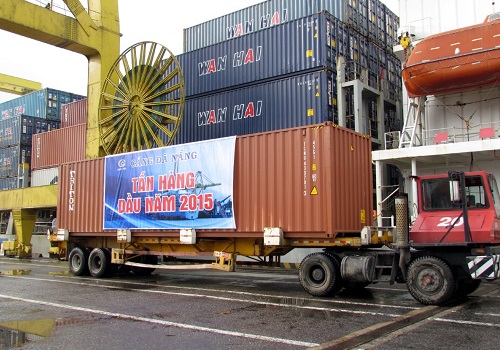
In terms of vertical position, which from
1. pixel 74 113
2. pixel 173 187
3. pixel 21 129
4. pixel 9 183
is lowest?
pixel 173 187

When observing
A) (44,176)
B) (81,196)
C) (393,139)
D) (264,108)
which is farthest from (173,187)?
(44,176)

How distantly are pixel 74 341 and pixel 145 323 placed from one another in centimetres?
131

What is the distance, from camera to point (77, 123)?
2984 centimetres

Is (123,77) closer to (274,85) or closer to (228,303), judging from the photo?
(274,85)

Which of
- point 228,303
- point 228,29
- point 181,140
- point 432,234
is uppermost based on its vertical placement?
point 228,29

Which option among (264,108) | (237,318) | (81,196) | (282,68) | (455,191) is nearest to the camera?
(237,318)

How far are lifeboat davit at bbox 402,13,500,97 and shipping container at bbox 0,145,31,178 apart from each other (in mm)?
26784

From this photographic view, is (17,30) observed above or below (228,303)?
above

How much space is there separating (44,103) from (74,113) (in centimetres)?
735

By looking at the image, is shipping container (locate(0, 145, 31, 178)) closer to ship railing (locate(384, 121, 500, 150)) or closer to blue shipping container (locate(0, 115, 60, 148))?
blue shipping container (locate(0, 115, 60, 148))

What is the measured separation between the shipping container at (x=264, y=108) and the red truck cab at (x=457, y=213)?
890cm

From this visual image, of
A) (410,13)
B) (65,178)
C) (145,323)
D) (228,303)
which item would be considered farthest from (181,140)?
→ (145,323)

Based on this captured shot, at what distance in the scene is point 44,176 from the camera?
29.5 metres

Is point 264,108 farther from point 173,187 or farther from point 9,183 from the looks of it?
point 9,183
